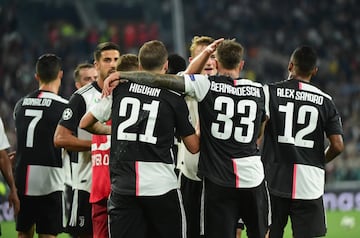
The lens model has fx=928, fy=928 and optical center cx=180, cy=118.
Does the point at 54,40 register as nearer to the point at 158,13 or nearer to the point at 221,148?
the point at 158,13

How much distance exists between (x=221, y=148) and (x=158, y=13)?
88.4ft

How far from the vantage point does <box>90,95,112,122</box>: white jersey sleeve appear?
8.09m

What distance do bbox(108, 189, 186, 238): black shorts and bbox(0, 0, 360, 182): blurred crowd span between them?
19.8m

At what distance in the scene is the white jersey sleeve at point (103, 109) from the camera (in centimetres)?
809

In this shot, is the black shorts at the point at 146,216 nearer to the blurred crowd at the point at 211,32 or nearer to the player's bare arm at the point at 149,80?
the player's bare arm at the point at 149,80

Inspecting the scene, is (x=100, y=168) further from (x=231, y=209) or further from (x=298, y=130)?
(x=298, y=130)

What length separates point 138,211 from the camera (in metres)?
7.95

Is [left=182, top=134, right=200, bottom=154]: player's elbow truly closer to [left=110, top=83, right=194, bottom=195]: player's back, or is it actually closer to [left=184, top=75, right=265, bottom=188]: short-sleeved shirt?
[left=110, top=83, right=194, bottom=195]: player's back

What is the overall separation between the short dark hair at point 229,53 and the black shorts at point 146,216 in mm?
1278

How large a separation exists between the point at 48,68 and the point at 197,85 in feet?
8.37

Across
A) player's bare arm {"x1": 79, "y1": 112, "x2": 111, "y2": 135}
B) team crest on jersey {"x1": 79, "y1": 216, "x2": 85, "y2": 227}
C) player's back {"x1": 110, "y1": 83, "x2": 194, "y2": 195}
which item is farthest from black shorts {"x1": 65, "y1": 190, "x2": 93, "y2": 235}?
player's back {"x1": 110, "y1": 83, "x2": 194, "y2": 195}

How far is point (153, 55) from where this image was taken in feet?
26.2

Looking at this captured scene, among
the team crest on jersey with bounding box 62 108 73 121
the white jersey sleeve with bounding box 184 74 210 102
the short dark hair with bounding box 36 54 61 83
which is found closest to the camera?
the white jersey sleeve with bounding box 184 74 210 102

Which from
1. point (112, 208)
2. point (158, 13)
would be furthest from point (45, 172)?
point (158, 13)
